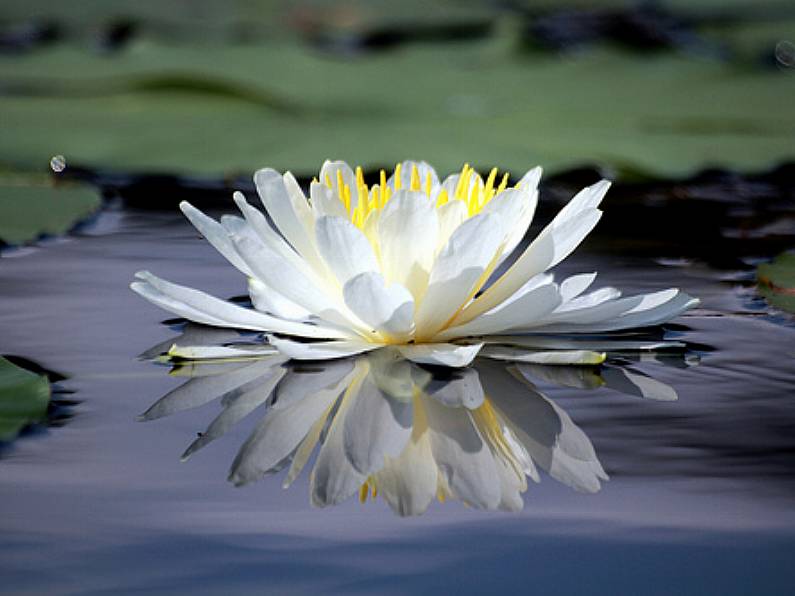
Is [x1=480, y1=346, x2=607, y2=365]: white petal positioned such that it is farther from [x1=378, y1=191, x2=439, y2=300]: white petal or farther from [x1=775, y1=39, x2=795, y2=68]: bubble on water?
[x1=775, y1=39, x2=795, y2=68]: bubble on water

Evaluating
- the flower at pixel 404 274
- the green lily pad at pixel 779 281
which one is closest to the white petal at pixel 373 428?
the flower at pixel 404 274

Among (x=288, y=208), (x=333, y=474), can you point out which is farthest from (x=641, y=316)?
(x=333, y=474)

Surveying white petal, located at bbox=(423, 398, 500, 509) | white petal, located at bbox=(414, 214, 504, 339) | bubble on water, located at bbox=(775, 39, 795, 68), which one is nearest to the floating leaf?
bubble on water, located at bbox=(775, 39, 795, 68)

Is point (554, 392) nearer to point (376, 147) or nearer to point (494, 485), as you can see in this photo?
point (494, 485)

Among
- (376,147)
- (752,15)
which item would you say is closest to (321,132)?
(376,147)

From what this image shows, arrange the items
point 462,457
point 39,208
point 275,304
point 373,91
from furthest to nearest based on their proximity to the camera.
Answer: point 373,91 < point 39,208 < point 275,304 < point 462,457

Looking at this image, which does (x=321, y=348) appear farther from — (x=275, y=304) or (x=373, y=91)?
(x=373, y=91)

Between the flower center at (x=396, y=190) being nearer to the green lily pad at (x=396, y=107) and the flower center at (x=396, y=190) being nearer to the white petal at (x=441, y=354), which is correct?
the white petal at (x=441, y=354)
